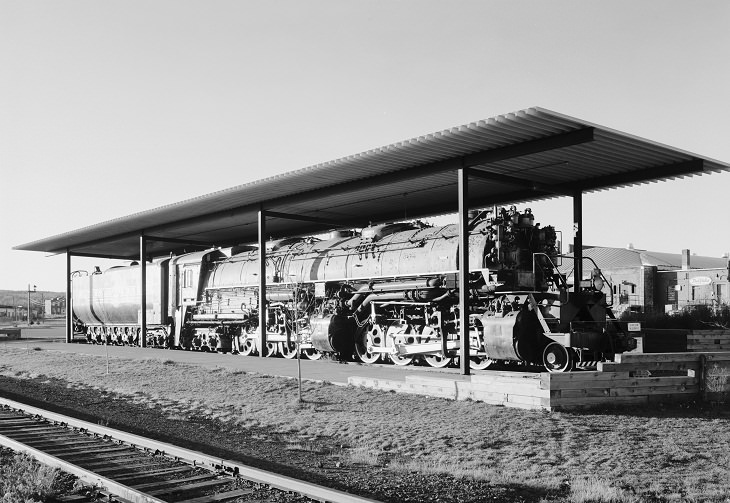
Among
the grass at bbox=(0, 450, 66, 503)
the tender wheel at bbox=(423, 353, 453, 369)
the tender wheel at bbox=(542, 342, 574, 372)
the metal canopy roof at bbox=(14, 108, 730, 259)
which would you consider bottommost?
the tender wheel at bbox=(423, 353, 453, 369)

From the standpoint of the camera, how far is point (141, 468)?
25.4 ft

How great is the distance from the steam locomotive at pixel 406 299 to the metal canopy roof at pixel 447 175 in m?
1.21

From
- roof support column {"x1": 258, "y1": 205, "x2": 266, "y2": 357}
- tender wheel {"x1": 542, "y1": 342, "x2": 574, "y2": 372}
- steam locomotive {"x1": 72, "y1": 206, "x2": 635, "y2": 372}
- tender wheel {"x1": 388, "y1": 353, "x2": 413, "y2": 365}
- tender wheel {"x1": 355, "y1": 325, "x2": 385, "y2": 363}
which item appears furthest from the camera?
roof support column {"x1": 258, "y1": 205, "x2": 266, "y2": 357}

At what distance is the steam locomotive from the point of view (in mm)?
14586

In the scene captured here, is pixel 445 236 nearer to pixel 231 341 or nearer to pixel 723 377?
pixel 723 377

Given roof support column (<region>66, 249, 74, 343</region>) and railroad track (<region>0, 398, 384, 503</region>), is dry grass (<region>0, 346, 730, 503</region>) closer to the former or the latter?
railroad track (<region>0, 398, 384, 503</region>)

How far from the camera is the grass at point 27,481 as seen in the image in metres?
6.48

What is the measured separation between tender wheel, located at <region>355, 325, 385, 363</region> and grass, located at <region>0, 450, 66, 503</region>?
1174cm

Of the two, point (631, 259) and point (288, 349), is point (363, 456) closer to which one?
point (288, 349)

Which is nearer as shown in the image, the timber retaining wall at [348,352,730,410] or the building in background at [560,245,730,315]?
the timber retaining wall at [348,352,730,410]

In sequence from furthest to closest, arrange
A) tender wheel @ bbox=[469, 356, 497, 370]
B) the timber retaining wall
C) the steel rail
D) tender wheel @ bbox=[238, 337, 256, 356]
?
tender wheel @ bbox=[238, 337, 256, 356], tender wheel @ bbox=[469, 356, 497, 370], the timber retaining wall, the steel rail

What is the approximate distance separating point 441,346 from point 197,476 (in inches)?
410

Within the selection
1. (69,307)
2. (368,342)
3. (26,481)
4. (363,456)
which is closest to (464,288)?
(368,342)

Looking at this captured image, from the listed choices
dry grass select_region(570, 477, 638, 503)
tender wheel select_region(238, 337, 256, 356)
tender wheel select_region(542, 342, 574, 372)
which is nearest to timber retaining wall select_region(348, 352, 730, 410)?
tender wheel select_region(542, 342, 574, 372)
